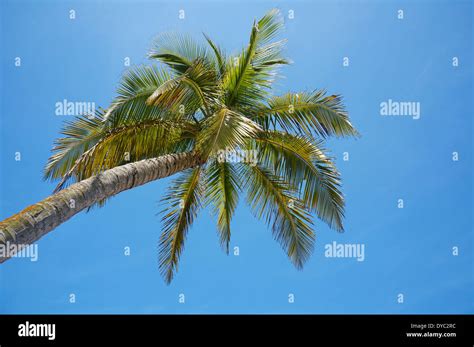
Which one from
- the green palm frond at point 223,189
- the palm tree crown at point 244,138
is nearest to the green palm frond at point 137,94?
the palm tree crown at point 244,138

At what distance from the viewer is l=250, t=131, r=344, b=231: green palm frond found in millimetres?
12609

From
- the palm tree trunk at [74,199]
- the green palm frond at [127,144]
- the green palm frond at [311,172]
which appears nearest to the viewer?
the palm tree trunk at [74,199]

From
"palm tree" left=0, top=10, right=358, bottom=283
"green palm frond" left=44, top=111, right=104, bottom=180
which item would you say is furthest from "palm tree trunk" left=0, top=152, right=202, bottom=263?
"green palm frond" left=44, top=111, right=104, bottom=180

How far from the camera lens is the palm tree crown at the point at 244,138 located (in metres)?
12.0

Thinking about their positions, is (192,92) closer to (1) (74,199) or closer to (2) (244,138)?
(2) (244,138)

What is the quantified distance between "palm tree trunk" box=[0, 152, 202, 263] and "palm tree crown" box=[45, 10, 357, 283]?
117cm

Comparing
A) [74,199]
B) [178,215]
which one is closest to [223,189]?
[178,215]

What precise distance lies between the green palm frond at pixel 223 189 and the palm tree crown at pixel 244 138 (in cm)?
6

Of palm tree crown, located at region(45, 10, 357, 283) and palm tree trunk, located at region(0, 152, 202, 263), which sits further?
palm tree crown, located at region(45, 10, 357, 283)

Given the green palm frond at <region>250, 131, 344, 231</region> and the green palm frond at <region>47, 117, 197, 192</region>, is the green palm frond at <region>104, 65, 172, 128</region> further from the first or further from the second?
the green palm frond at <region>250, 131, 344, 231</region>

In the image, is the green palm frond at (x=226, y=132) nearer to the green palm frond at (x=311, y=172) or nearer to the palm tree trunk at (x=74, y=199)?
the palm tree trunk at (x=74, y=199)
